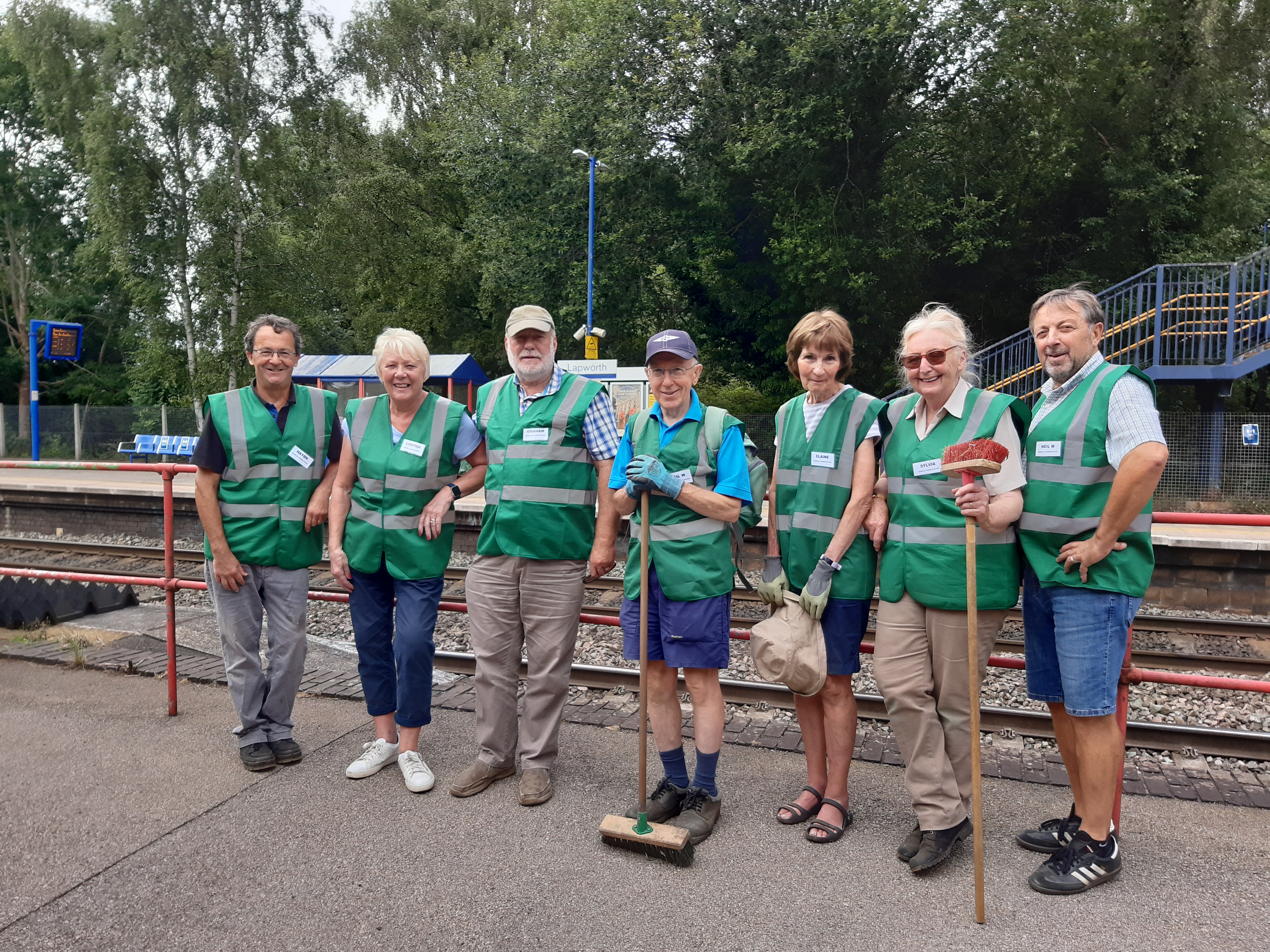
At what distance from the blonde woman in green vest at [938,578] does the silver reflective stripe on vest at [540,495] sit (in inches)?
53.2

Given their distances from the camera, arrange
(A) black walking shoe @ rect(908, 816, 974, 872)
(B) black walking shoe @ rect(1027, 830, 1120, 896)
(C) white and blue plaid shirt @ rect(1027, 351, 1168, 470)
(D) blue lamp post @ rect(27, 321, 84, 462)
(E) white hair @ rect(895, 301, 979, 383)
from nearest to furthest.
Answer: (C) white and blue plaid shirt @ rect(1027, 351, 1168, 470) → (B) black walking shoe @ rect(1027, 830, 1120, 896) → (A) black walking shoe @ rect(908, 816, 974, 872) → (E) white hair @ rect(895, 301, 979, 383) → (D) blue lamp post @ rect(27, 321, 84, 462)

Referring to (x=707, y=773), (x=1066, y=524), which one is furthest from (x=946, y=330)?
(x=707, y=773)

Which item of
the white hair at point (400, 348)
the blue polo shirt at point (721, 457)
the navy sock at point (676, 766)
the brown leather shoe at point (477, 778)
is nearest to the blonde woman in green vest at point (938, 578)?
the blue polo shirt at point (721, 457)

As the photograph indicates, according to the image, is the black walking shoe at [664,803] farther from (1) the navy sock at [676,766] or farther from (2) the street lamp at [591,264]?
(2) the street lamp at [591,264]

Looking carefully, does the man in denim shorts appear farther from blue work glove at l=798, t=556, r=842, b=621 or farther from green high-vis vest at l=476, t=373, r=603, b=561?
green high-vis vest at l=476, t=373, r=603, b=561

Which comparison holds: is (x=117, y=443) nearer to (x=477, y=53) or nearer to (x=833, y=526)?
(x=477, y=53)

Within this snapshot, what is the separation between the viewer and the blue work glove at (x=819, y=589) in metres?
3.49

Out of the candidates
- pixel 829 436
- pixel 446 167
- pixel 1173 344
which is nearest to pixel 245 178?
pixel 446 167

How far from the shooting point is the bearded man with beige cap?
400cm

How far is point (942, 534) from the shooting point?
11.0 feet

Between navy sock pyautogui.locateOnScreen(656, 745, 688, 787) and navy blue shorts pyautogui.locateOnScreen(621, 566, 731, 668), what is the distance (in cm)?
38

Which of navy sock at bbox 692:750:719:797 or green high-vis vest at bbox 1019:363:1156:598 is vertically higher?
green high-vis vest at bbox 1019:363:1156:598

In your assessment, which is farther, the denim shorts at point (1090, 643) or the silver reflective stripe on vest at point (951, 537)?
the silver reflective stripe on vest at point (951, 537)

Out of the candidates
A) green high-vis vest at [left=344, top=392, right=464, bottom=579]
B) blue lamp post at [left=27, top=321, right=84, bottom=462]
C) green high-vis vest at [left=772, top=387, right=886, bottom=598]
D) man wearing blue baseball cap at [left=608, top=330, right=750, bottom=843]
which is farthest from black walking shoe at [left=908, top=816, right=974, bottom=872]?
blue lamp post at [left=27, top=321, right=84, bottom=462]
